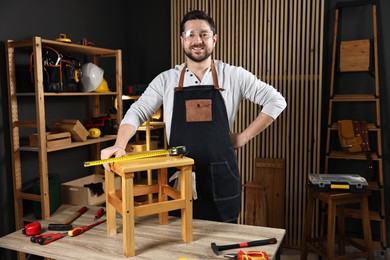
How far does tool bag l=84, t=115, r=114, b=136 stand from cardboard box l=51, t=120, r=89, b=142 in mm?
321

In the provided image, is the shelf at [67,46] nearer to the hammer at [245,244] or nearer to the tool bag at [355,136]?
the hammer at [245,244]

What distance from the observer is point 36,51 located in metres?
3.07

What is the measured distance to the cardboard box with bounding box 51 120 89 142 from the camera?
357cm

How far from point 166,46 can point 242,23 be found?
1.08 meters

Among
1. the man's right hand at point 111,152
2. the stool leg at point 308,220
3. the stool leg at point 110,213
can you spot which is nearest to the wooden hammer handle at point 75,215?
the stool leg at point 110,213

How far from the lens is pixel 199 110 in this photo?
2361 millimetres

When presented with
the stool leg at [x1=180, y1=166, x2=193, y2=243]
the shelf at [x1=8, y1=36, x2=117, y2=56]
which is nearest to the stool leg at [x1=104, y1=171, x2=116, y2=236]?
the stool leg at [x1=180, y1=166, x2=193, y2=243]

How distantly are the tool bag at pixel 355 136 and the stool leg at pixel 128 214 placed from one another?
2924mm

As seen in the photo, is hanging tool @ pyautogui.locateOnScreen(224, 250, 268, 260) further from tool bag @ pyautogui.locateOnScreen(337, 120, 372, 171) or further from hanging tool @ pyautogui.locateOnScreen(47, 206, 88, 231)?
tool bag @ pyautogui.locateOnScreen(337, 120, 372, 171)

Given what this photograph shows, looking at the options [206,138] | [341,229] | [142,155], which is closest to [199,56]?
[206,138]

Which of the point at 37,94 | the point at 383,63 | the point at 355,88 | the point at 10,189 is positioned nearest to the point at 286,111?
the point at 355,88

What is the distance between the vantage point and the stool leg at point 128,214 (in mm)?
1538

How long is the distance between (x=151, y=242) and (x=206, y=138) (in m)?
0.82

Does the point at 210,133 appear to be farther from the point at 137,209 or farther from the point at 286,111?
the point at 286,111
